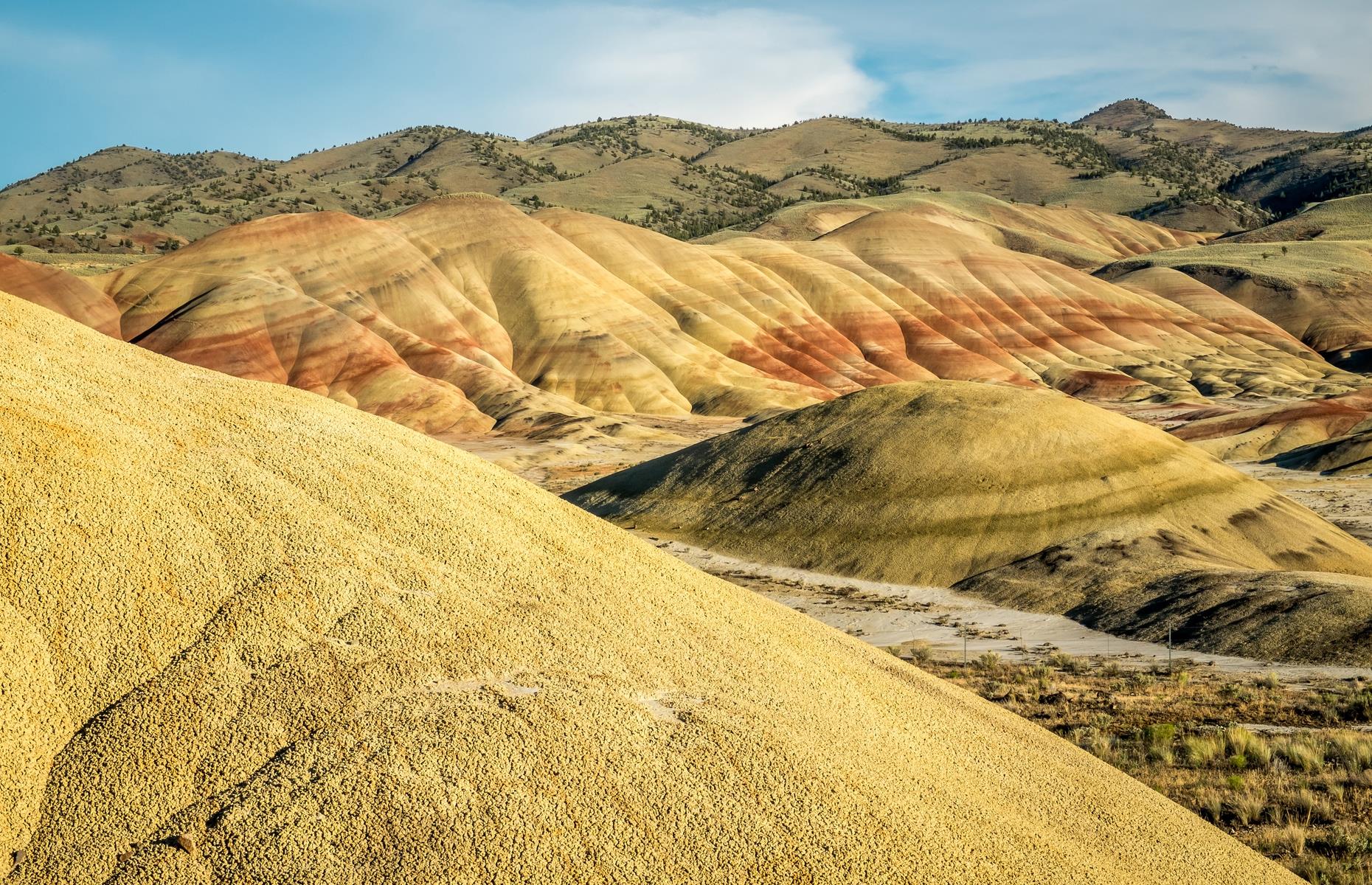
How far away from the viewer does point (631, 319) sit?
352 ft

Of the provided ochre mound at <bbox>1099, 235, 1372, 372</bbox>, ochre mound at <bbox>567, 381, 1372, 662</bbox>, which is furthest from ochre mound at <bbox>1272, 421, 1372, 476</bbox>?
ochre mound at <bbox>1099, 235, 1372, 372</bbox>

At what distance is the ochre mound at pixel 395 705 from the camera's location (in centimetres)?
833

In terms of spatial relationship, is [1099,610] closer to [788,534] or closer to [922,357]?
[788,534]

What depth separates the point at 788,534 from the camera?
42969 mm

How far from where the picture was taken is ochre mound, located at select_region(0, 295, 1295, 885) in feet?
27.3

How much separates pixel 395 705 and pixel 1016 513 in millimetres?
34917

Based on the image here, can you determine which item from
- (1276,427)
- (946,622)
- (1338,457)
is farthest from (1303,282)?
(946,622)

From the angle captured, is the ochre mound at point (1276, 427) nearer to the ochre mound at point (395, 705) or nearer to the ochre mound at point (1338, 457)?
the ochre mound at point (1338, 457)

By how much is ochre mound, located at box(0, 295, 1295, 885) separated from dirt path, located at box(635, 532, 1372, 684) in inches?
583

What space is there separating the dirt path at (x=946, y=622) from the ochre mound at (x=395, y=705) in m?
14.8

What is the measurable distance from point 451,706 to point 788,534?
3377 cm

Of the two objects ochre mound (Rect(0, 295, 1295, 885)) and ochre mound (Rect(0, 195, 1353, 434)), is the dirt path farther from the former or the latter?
ochre mound (Rect(0, 195, 1353, 434))

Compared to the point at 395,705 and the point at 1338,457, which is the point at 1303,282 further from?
the point at 395,705

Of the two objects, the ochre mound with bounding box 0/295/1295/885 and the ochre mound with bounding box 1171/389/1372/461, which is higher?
the ochre mound with bounding box 0/295/1295/885
